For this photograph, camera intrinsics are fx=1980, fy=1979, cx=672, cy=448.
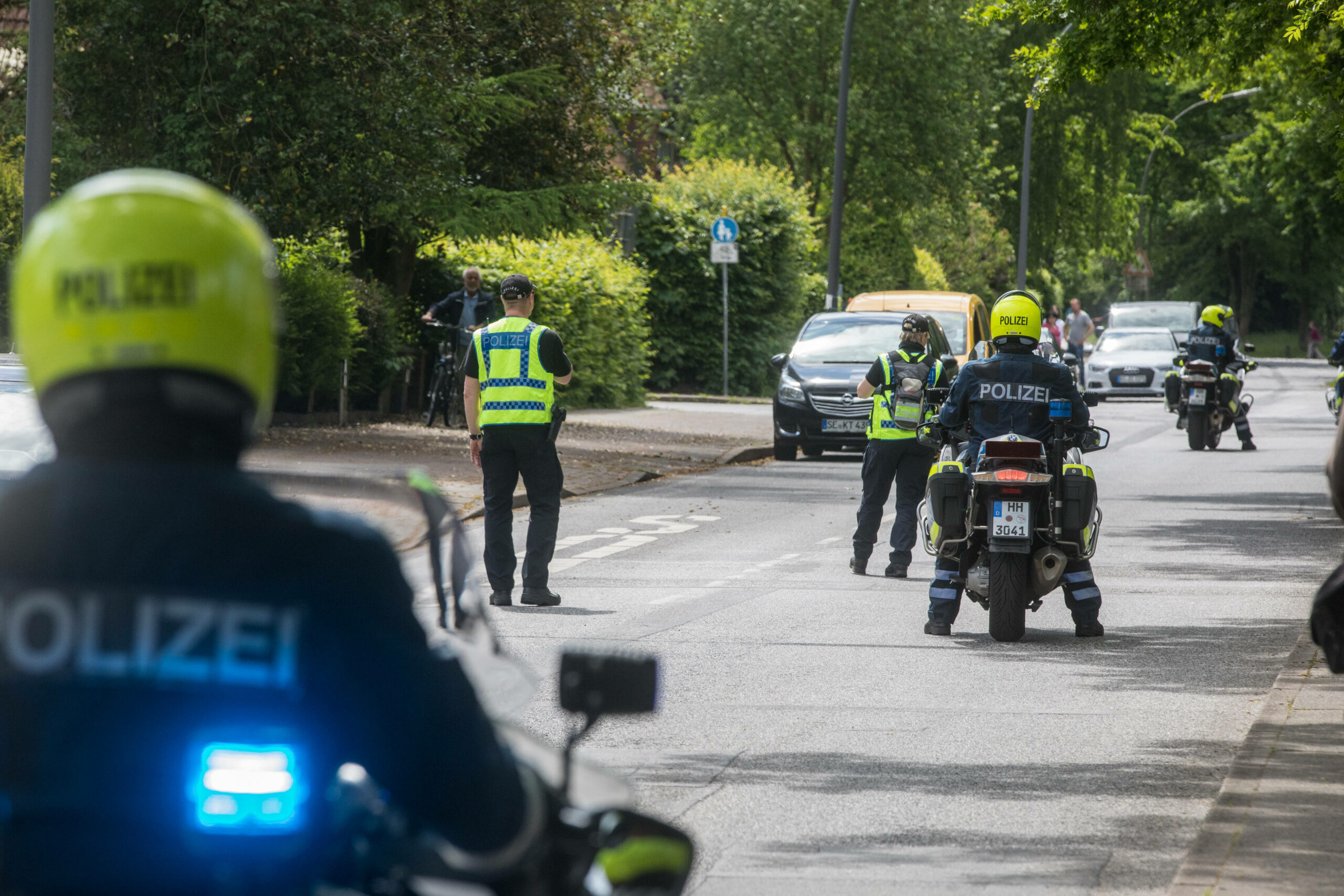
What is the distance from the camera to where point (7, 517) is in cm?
213

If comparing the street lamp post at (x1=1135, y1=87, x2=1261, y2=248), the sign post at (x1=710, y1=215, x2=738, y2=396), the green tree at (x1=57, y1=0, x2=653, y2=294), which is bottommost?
the sign post at (x1=710, y1=215, x2=738, y2=396)

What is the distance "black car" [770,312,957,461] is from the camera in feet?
71.3

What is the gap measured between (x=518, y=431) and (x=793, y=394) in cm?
1109

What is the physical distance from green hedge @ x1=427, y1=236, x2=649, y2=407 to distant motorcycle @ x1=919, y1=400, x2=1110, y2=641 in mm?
15949

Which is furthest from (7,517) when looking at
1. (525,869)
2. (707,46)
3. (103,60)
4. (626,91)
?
(707,46)

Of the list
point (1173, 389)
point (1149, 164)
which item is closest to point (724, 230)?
point (1173, 389)

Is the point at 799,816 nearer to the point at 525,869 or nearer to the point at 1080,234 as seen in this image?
the point at 525,869

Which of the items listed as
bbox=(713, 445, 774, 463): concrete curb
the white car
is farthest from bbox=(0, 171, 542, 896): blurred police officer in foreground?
the white car

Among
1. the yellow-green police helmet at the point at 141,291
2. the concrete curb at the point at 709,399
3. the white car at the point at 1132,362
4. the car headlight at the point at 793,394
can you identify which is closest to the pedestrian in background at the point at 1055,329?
the white car at the point at 1132,362

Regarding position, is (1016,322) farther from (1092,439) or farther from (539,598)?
(539,598)

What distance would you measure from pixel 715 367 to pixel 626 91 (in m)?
7.23

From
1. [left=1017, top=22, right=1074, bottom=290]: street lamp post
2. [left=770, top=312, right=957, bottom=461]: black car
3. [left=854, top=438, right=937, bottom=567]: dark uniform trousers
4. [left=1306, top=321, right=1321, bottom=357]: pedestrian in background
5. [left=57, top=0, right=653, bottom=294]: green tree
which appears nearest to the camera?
[left=854, top=438, right=937, bottom=567]: dark uniform trousers

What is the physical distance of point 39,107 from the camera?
1324 cm

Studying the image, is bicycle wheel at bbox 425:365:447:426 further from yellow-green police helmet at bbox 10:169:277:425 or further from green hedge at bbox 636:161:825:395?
yellow-green police helmet at bbox 10:169:277:425
